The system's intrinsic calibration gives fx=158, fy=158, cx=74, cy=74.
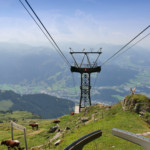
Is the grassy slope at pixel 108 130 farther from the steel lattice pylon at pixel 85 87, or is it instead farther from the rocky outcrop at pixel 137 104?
the steel lattice pylon at pixel 85 87

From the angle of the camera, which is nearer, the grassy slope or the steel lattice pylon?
the grassy slope

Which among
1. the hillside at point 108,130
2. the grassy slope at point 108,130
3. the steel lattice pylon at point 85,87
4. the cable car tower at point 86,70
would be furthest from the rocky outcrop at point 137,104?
the steel lattice pylon at point 85,87

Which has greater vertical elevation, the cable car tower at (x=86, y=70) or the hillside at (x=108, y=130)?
the cable car tower at (x=86, y=70)

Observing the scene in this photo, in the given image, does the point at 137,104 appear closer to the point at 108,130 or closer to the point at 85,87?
the point at 108,130

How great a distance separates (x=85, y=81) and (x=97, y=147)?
3503 cm

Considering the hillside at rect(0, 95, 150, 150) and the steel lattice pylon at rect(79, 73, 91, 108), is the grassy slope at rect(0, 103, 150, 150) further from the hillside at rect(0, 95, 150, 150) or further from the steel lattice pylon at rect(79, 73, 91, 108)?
the steel lattice pylon at rect(79, 73, 91, 108)

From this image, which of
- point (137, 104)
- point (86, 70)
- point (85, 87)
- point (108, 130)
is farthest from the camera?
point (85, 87)

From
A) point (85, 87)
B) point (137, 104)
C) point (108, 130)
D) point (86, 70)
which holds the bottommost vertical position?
point (108, 130)

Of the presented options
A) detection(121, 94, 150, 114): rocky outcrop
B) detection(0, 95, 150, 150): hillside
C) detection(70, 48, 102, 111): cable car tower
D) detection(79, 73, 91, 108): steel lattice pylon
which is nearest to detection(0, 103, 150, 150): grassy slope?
detection(0, 95, 150, 150): hillside

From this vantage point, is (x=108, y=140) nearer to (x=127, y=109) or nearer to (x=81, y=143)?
(x=81, y=143)

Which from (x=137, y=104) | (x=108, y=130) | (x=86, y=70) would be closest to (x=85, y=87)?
(x=86, y=70)

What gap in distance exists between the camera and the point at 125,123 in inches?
973

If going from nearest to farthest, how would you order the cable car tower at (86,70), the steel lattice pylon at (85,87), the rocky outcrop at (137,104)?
the rocky outcrop at (137,104)
the cable car tower at (86,70)
the steel lattice pylon at (85,87)

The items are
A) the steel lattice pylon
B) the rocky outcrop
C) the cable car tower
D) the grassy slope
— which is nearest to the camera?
the grassy slope
